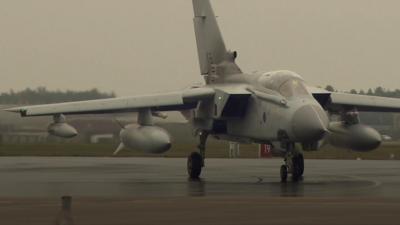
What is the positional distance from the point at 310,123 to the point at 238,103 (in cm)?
346

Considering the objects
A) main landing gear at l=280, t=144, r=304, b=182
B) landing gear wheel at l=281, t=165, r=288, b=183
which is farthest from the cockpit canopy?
landing gear wheel at l=281, t=165, r=288, b=183

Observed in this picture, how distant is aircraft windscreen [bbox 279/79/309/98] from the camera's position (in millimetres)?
20562

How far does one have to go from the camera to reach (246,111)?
22500 millimetres

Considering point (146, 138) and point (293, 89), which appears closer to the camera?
point (293, 89)

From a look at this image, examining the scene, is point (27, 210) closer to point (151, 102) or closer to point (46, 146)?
point (151, 102)

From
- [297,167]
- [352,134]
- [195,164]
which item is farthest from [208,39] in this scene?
[297,167]

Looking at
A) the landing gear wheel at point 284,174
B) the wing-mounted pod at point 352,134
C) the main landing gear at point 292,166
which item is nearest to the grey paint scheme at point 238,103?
the wing-mounted pod at point 352,134

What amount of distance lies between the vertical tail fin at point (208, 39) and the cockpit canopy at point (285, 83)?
12.7 feet

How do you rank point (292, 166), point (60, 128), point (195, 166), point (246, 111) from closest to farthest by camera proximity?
point (292, 166)
point (246, 111)
point (195, 166)
point (60, 128)

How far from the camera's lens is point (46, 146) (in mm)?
53375

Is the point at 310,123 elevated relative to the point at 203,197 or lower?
elevated

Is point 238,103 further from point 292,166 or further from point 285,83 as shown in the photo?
point 292,166

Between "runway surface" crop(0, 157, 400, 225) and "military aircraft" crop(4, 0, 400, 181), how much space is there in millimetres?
1011

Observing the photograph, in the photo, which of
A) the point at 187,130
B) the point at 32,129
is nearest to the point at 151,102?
the point at 187,130
